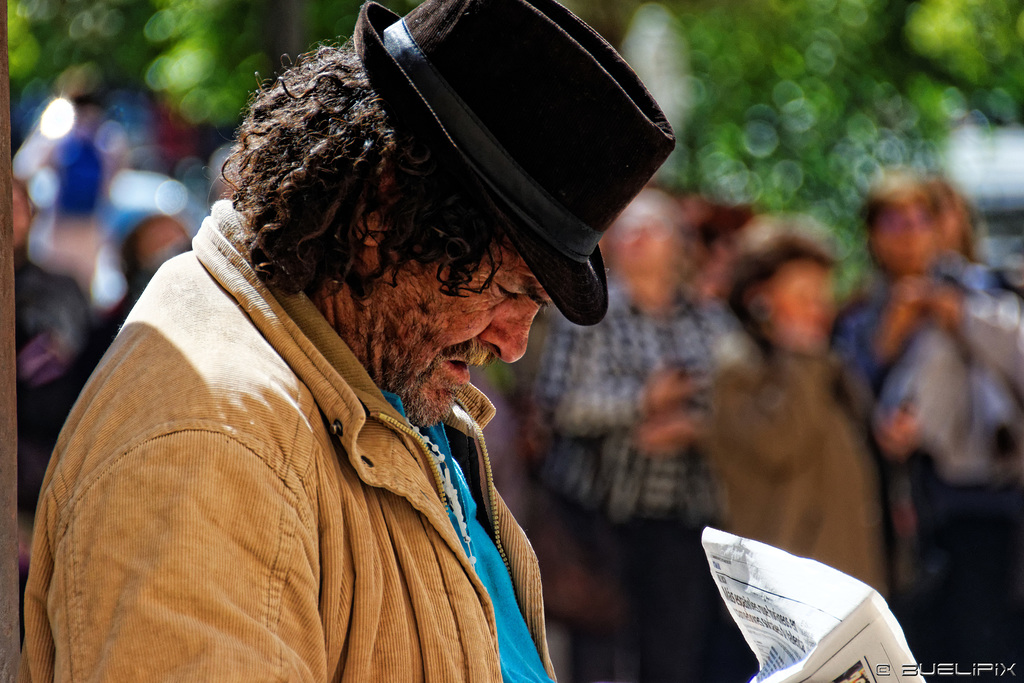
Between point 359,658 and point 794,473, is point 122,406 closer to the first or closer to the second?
point 359,658

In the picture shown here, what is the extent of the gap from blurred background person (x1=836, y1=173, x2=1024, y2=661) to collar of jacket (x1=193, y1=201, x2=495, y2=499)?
324cm

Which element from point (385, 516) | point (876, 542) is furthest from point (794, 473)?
point (385, 516)

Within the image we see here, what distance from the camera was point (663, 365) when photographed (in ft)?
13.9

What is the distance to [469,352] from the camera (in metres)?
1.65

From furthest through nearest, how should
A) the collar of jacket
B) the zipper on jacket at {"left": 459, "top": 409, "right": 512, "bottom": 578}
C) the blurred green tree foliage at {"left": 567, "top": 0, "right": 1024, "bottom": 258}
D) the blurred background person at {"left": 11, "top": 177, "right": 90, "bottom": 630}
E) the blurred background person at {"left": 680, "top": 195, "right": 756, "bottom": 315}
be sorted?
the blurred green tree foliage at {"left": 567, "top": 0, "right": 1024, "bottom": 258}
the blurred background person at {"left": 680, "top": 195, "right": 756, "bottom": 315}
the blurred background person at {"left": 11, "top": 177, "right": 90, "bottom": 630}
the zipper on jacket at {"left": 459, "top": 409, "right": 512, "bottom": 578}
the collar of jacket

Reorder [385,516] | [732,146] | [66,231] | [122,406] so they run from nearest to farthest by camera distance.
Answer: [122,406] < [385,516] < [66,231] < [732,146]

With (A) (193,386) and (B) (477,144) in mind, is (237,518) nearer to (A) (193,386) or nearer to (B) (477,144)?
(A) (193,386)

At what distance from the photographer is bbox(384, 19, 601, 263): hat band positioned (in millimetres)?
1432

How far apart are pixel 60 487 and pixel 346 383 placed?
1.16ft

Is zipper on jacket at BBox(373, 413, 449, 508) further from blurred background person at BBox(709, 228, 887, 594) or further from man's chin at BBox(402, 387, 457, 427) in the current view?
blurred background person at BBox(709, 228, 887, 594)

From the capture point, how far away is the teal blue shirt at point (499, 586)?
1.64m

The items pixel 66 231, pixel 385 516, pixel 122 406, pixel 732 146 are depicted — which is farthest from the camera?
pixel 732 146

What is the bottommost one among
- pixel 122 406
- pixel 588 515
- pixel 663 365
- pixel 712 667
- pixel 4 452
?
pixel 712 667

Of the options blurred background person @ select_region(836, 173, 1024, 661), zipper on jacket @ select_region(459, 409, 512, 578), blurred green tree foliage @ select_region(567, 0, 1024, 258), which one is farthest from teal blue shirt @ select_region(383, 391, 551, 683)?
blurred green tree foliage @ select_region(567, 0, 1024, 258)
